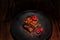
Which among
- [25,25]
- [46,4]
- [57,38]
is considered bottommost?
[57,38]

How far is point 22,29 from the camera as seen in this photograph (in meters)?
1.01

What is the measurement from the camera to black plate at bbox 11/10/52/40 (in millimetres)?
996

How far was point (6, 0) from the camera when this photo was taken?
1.16 meters

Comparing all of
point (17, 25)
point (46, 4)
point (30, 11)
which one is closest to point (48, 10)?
point (46, 4)

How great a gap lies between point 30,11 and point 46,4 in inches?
6.0

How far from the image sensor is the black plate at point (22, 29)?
39.2 inches

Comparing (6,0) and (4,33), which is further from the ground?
(6,0)

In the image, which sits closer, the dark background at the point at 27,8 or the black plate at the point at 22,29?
the black plate at the point at 22,29

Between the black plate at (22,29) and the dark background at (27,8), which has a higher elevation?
the dark background at (27,8)

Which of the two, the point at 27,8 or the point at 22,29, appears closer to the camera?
the point at 22,29

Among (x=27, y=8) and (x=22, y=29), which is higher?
(x=27, y=8)

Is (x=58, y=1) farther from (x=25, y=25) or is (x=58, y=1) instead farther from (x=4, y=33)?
(x=4, y=33)

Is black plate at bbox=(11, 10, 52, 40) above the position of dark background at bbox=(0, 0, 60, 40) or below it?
below

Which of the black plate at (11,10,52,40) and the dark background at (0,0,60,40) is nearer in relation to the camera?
the black plate at (11,10,52,40)
